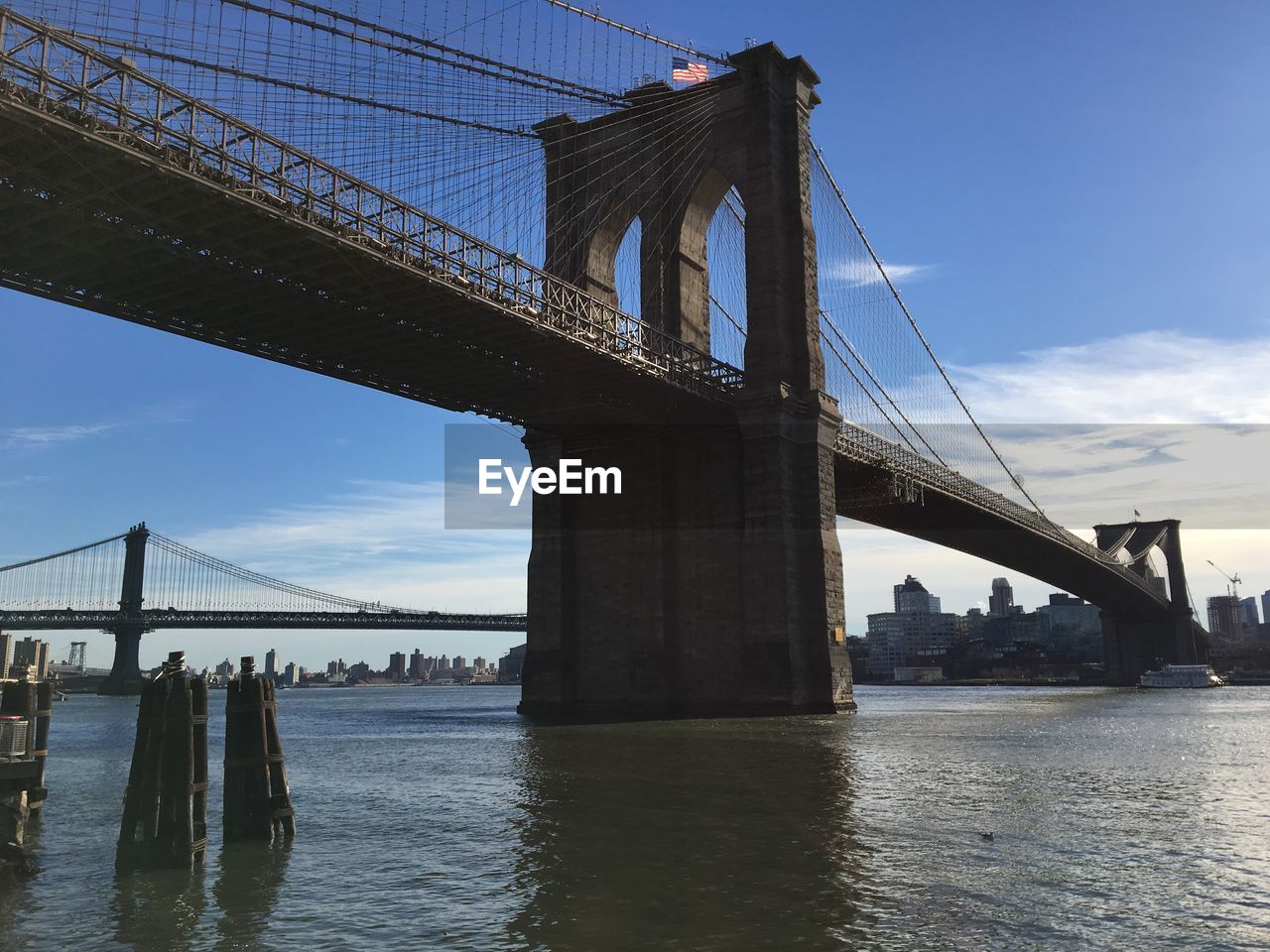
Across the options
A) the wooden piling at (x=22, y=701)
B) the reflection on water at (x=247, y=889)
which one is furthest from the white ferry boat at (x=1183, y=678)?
the wooden piling at (x=22, y=701)

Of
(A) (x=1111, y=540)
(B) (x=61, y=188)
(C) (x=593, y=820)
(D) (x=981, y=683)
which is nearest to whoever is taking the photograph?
(C) (x=593, y=820)

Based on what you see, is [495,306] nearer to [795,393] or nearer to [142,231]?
[142,231]

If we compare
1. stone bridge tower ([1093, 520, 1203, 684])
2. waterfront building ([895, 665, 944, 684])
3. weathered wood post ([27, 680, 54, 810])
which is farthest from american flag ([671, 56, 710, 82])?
waterfront building ([895, 665, 944, 684])

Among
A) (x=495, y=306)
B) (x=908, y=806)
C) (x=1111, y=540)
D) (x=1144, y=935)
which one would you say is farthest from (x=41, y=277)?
(x=1111, y=540)

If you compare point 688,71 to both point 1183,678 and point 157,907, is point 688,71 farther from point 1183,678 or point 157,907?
point 1183,678

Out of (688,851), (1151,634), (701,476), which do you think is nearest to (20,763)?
(688,851)
